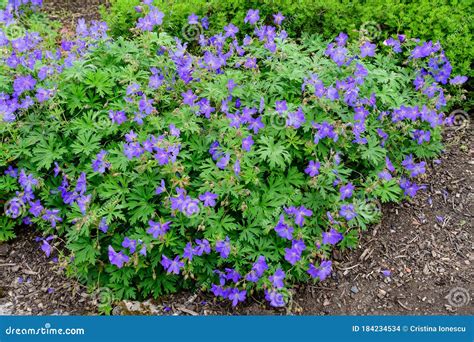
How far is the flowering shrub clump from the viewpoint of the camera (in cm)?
368

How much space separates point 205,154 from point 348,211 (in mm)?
988

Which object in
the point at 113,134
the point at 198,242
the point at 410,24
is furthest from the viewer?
the point at 410,24

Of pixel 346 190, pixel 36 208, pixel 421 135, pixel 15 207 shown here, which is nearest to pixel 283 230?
pixel 346 190

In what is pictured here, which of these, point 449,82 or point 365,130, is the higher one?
point 449,82

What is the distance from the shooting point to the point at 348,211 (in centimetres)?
379

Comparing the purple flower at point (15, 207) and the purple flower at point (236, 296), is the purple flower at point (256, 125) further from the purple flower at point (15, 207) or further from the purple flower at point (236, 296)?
the purple flower at point (15, 207)

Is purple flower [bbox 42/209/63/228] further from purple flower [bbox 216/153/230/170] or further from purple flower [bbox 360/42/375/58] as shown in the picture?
purple flower [bbox 360/42/375/58]

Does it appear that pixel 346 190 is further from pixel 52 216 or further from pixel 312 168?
pixel 52 216

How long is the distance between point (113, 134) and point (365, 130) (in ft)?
5.69

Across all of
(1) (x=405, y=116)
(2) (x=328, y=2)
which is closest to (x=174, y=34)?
(2) (x=328, y=2)

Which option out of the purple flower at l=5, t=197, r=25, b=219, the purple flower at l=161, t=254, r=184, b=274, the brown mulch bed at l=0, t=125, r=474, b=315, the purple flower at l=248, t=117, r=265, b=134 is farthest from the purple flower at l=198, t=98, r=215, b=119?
the purple flower at l=5, t=197, r=25, b=219

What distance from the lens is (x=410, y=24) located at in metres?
5.00

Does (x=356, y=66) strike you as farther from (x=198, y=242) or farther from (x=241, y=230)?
(x=198, y=242)

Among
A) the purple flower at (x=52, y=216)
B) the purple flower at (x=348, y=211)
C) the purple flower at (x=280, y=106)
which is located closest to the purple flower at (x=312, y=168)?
the purple flower at (x=348, y=211)
